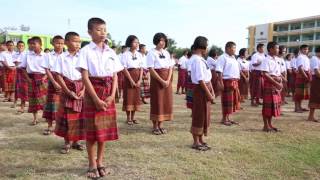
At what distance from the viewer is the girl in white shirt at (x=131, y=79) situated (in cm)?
848

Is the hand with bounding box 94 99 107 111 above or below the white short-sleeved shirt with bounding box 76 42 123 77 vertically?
below

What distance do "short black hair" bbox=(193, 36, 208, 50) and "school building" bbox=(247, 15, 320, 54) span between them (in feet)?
209

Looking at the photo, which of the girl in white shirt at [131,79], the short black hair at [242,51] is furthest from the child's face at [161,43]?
the short black hair at [242,51]

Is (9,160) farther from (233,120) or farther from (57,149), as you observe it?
(233,120)

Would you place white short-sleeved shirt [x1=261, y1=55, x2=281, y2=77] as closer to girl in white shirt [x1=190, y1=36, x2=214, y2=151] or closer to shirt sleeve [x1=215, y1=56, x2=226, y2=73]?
shirt sleeve [x1=215, y1=56, x2=226, y2=73]

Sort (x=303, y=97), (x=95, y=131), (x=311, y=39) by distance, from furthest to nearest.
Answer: (x=311, y=39), (x=303, y=97), (x=95, y=131)

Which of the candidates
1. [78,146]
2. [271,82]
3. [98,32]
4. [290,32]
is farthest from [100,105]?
[290,32]

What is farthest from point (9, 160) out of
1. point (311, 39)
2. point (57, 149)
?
point (311, 39)

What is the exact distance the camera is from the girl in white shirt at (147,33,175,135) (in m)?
7.35

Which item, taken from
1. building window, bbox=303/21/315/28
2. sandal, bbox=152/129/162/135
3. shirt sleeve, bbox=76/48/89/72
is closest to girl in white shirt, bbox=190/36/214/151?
sandal, bbox=152/129/162/135

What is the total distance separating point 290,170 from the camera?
17.5 feet

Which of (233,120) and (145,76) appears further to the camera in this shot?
(145,76)

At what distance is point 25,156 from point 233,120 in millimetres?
5078

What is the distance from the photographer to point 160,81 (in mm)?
7289
